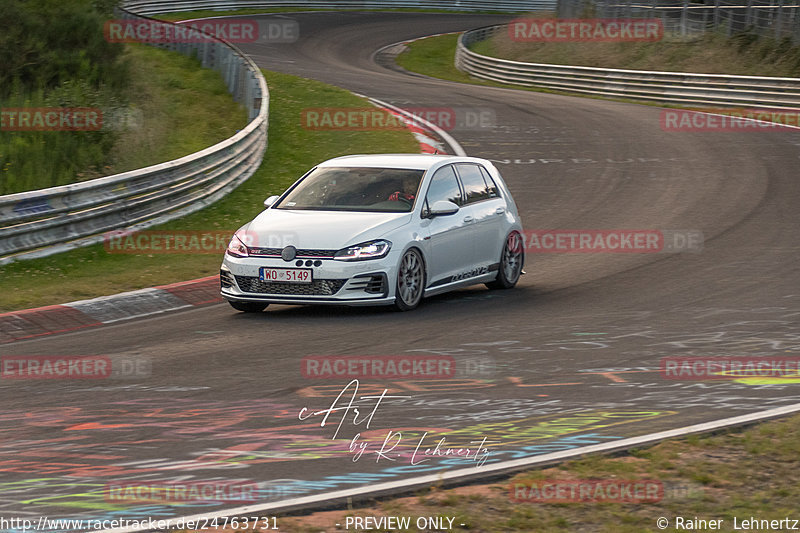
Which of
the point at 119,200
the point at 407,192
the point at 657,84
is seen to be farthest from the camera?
the point at 657,84

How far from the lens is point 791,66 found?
3488 cm

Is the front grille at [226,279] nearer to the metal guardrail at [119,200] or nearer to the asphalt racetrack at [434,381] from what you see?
the asphalt racetrack at [434,381]

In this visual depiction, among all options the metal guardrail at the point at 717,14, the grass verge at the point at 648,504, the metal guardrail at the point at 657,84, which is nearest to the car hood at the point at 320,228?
the grass verge at the point at 648,504

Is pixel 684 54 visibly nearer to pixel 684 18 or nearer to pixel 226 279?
pixel 684 18

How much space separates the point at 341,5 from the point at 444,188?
56016 millimetres

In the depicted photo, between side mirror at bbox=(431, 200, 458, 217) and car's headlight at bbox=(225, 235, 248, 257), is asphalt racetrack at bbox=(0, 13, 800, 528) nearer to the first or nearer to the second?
car's headlight at bbox=(225, 235, 248, 257)

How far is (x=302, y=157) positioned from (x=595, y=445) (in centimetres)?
1637

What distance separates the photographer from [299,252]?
36.6ft

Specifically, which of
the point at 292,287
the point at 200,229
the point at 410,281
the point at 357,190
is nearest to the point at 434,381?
the point at 292,287

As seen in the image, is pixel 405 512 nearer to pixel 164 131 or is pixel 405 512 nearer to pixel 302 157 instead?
pixel 302 157

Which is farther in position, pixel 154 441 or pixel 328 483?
pixel 154 441

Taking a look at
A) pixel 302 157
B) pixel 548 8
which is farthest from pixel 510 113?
pixel 548 8

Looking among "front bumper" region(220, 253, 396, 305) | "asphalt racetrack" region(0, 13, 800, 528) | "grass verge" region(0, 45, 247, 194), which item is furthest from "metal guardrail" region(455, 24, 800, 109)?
"front bumper" region(220, 253, 396, 305)

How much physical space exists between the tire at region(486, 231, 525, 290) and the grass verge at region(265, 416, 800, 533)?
22.1 ft
